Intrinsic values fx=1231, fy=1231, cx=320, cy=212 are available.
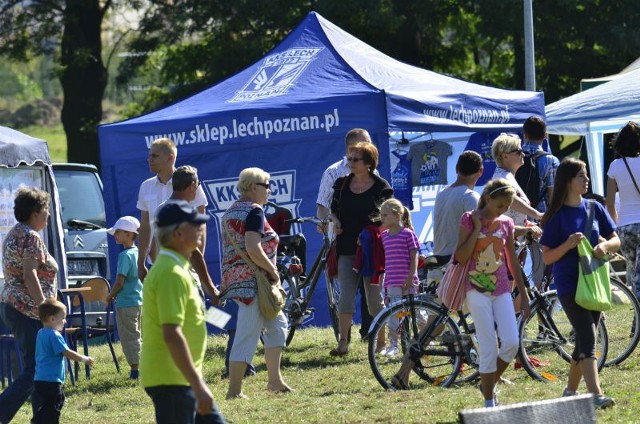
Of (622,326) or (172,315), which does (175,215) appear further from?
(622,326)

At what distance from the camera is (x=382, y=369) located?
8.84 m

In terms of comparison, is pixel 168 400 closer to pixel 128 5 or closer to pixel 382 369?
pixel 382 369

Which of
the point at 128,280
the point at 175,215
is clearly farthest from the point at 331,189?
the point at 175,215

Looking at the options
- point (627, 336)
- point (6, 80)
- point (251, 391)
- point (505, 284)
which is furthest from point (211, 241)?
point (6, 80)

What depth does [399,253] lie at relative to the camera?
9.61 metres

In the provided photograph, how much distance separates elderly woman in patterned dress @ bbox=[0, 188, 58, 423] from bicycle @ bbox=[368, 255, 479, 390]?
7.53 feet

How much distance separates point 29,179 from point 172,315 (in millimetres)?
6640

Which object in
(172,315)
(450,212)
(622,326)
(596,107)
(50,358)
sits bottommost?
(622,326)

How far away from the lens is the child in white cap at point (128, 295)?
10.3 m

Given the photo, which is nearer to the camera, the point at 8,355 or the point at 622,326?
the point at 622,326

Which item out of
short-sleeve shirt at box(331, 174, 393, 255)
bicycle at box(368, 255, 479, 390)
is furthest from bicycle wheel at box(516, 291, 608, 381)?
short-sleeve shirt at box(331, 174, 393, 255)

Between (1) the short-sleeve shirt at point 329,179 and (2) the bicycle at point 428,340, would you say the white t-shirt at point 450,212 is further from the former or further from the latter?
Result: (1) the short-sleeve shirt at point 329,179

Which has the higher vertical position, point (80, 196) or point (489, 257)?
point (80, 196)

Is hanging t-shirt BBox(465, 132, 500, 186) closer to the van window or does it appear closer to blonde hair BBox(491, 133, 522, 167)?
blonde hair BBox(491, 133, 522, 167)
